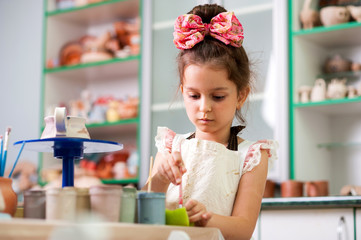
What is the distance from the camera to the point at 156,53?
3.58 metres

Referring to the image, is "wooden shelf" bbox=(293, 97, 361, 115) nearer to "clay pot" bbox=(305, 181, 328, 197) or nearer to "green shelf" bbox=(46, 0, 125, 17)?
"clay pot" bbox=(305, 181, 328, 197)

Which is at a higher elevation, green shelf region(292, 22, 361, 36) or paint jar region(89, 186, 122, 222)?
green shelf region(292, 22, 361, 36)

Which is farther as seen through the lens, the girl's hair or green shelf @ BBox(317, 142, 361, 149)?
green shelf @ BBox(317, 142, 361, 149)

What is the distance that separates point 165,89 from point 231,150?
2.09 meters

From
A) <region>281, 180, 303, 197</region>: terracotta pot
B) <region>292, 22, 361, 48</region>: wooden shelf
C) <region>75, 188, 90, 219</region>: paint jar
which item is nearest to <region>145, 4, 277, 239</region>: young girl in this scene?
<region>75, 188, 90, 219</region>: paint jar

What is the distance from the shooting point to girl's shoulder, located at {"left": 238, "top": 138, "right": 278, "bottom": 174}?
140 centimetres

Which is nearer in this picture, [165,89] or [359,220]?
[359,220]

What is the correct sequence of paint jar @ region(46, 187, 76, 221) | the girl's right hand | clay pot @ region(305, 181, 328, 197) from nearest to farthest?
paint jar @ region(46, 187, 76, 221)
the girl's right hand
clay pot @ region(305, 181, 328, 197)

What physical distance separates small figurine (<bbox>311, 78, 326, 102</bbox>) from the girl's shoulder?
156cm

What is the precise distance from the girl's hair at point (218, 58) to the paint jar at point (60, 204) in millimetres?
638

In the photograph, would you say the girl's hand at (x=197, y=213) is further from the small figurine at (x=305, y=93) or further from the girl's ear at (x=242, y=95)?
the small figurine at (x=305, y=93)

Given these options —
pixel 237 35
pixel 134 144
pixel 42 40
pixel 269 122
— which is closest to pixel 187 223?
pixel 237 35

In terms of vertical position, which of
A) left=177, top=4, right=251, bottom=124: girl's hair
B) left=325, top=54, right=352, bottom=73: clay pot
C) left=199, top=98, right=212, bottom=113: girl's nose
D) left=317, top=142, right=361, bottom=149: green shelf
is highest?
left=325, top=54, right=352, bottom=73: clay pot

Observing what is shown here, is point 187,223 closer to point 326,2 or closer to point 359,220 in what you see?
point 359,220
